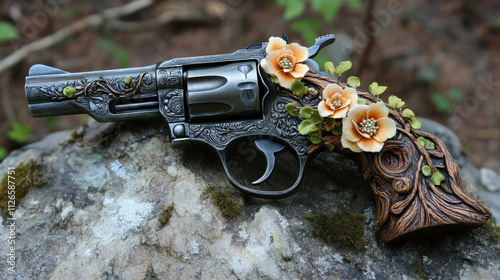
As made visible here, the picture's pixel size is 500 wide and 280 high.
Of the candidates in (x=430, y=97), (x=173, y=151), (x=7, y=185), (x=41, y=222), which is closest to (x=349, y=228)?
(x=173, y=151)

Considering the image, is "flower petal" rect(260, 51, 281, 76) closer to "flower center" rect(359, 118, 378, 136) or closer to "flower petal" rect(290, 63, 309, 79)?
"flower petal" rect(290, 63, 309, 79)

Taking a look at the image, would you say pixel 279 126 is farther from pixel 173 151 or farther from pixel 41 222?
pixel 41 222

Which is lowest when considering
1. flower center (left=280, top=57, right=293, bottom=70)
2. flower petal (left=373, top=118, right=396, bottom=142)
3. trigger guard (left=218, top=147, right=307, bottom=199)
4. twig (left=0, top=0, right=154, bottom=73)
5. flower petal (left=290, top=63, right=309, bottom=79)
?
twig (left=0, top=0, right=154, bottom=73)

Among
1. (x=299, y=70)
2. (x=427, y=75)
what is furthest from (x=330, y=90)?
(x=427, y=75)

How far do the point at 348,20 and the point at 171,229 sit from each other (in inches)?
133

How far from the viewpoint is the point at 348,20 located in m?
4.49

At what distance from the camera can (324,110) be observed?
1.71 m

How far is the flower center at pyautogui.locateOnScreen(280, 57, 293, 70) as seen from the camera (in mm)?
1765

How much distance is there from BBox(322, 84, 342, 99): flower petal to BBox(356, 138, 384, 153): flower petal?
0.21m

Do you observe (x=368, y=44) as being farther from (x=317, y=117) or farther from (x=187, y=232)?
(x=187, y=232)

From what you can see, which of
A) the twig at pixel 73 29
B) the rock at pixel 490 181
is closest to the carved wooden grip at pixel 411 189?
the rock at pixel 490 181

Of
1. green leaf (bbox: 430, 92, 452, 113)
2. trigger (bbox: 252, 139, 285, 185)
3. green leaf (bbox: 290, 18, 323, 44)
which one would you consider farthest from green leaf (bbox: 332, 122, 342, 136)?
green leaf (bbox: 430, 92, 452, 113)

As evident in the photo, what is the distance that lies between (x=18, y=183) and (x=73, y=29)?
7.80ft

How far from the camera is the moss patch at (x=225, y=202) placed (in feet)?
5.98
